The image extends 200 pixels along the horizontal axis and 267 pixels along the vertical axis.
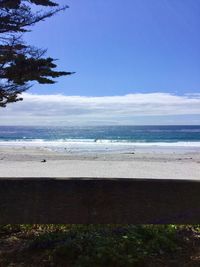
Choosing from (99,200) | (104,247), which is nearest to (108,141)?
(99,200)

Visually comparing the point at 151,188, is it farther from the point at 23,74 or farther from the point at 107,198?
the point at 23,74

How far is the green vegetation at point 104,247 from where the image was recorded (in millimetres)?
3840

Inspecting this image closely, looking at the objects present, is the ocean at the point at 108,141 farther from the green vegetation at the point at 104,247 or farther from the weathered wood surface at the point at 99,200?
the weathered wood surface at the point at 99,200

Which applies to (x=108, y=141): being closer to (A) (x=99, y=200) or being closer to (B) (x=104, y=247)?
(A) (x=99, y=200)

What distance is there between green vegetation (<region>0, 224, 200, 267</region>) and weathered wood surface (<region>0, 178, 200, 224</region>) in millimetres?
236

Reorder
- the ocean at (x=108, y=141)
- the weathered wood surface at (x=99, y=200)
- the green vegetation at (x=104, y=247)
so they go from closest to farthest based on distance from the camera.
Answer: the green vegetation at (x=104, y=247)
the weathered wood surface at (x=99, y=200)
the ocean at (x=108, y=141)

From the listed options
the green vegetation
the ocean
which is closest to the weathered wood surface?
the green vegetation

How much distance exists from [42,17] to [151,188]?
280 centimetres

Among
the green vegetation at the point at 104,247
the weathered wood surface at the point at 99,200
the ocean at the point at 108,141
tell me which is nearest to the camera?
the green vegetation at the point at 104,247

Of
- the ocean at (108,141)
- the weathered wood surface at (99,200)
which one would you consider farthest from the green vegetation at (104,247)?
the ocean at (108,141)

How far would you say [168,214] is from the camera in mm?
4172

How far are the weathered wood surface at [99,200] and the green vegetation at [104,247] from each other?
0.77 feet

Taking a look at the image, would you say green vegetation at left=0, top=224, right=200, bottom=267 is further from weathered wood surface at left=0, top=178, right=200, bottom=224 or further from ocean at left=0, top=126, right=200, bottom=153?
ocean at left=0, top=126, right=200, bottom=153

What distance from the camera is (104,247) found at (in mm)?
3920
